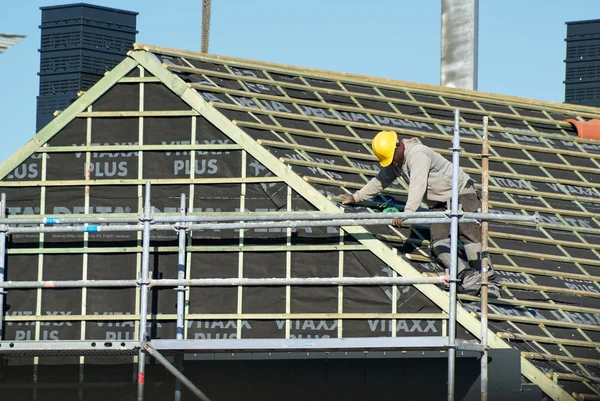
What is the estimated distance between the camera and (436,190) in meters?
11.4

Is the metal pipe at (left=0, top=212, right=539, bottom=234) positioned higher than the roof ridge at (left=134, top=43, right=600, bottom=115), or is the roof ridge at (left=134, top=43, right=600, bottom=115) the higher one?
the roof ridge at (left=134, top=43, right=600, bottom=115)

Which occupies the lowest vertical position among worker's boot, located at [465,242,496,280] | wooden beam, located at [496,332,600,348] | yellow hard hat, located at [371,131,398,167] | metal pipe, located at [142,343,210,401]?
metal pipe, located at [142,343,210,401]

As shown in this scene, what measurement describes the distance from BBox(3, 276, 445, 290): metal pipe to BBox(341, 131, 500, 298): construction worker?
700 millimetres

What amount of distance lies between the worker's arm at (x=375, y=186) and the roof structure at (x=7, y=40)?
4.09m

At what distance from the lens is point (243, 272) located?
11.9 m

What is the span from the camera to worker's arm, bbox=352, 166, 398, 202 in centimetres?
1178

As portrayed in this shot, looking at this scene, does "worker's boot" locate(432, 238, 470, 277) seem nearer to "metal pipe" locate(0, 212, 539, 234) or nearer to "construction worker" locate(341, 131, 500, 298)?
"construction worker" locate(341, 131, 500, 298)

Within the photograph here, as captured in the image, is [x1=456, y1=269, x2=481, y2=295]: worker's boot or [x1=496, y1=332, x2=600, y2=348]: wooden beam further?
[x1=496, y1=332, x2=600, y2=348]: wooden beam

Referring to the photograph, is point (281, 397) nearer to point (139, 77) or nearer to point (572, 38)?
point (139, 77)

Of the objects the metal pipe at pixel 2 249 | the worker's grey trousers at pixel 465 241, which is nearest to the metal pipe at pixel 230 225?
the metal pipe at pixel 2 249

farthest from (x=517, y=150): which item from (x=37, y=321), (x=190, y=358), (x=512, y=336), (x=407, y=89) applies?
(x=37, y=321)

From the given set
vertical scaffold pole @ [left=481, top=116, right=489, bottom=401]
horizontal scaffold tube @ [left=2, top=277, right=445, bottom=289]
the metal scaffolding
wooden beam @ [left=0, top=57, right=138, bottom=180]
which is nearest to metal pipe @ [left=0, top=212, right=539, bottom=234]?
the metal scaffolding

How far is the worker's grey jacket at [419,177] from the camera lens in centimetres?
1119

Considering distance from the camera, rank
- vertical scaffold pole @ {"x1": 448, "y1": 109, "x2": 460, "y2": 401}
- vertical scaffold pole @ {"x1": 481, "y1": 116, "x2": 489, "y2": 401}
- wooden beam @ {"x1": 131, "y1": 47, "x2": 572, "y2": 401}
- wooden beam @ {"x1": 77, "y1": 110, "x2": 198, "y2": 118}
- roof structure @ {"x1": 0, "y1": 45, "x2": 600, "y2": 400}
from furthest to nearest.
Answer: wooden beam @ {"x1": 77, "y1": 110, "x2": 198, "y2": 118}
roof structure @ {"x1": 0, "y1": 45, "x2": 600, "y2": 400}
wooden beam @ {"x1": 131, "y1": 47, "x2": 572, "y2": 401}
vertical scaffold pole @ {"x1": 481, "y1": 116, "x2": 489, "y2": 401}
vertical scaffold pole @ {"x1": 448, "y1": 109, "x2": 460, "y2": 401}
